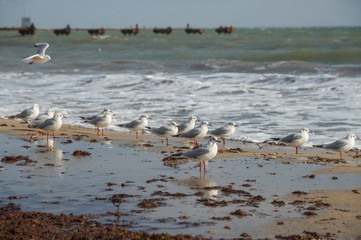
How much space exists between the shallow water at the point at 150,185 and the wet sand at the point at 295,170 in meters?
0.06

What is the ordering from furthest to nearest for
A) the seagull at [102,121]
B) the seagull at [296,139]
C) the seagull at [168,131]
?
the seagull at [102,121], the seagull at [168,131], the seagull at [296,139]

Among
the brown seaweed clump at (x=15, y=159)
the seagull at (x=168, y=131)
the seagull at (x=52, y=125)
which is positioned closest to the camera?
the brown seaweed clump at (x=15, y=159)

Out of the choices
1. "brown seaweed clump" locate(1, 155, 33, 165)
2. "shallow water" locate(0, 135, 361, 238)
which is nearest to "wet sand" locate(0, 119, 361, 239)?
"shallow water" locate(0, 135, 361, 238)

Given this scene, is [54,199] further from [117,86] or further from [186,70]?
[186,70]

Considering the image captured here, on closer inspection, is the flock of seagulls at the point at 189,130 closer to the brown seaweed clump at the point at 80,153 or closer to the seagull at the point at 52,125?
the seagull at the point at 52,125

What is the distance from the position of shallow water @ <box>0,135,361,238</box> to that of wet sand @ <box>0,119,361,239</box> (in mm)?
62

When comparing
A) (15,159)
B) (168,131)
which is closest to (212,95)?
(168,131)

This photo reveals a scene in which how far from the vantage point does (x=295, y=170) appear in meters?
7.45

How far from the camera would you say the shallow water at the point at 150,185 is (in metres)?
5.14

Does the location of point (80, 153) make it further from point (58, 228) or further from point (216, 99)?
point (216, 99)

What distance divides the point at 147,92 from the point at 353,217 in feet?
42.4

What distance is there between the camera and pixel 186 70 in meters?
25.9

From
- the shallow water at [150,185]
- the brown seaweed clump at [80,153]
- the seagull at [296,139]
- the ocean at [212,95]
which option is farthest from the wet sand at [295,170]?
the ocean at [212,95]

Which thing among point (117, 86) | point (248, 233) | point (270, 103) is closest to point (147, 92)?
point (117, 86)
